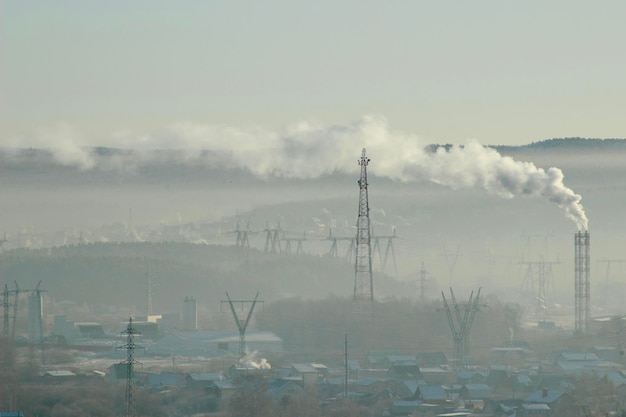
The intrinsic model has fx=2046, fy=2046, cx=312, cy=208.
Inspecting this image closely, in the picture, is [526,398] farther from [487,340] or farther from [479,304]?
[479,304]

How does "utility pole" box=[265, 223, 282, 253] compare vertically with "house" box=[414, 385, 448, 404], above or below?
above

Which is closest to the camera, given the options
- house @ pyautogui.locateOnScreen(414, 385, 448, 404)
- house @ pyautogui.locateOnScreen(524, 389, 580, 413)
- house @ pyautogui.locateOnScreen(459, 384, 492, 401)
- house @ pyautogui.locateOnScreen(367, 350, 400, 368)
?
house @ pyautogui.locateOnScreen(524, 389, 580, 413)

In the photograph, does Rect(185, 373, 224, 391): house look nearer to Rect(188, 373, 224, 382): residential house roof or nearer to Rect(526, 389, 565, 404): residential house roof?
Rect(188, 373, 224, 382): residential house roof

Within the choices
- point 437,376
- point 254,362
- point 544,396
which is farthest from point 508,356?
point 544,396

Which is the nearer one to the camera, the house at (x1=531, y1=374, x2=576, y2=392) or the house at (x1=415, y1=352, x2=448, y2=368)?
the house at (x1=531, y1=374, x2=576, y2=392)

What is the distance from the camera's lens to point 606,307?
73.8 meters

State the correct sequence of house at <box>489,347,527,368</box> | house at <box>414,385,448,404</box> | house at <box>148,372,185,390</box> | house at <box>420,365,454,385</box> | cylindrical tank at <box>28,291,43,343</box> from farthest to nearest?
cylindrical tank at <box>28,291,43,343</box>
house at <box>489,347,527,368</box>
house at <box>420,365,454,385</box>
house at <box>148,372,185,390</box>
house at <box>414,385,448,404</box>

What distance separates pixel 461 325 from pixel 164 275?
26740mm

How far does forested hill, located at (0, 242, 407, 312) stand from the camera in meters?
71.5

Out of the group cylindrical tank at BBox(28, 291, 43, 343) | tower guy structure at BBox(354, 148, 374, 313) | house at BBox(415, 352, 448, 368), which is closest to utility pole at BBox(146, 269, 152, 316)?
cylindrical tank at BBox(28, 291, 43, 343)

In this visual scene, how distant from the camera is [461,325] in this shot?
49.2 m

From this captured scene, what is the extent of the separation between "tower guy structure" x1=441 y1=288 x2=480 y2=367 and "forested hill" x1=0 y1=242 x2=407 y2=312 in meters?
15.0

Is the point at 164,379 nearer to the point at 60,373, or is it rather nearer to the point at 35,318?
the point at 60,373

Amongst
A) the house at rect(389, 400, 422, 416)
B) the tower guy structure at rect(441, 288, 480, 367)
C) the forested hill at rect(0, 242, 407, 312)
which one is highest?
the forested hill at rect(0, 242, 407, 312)
